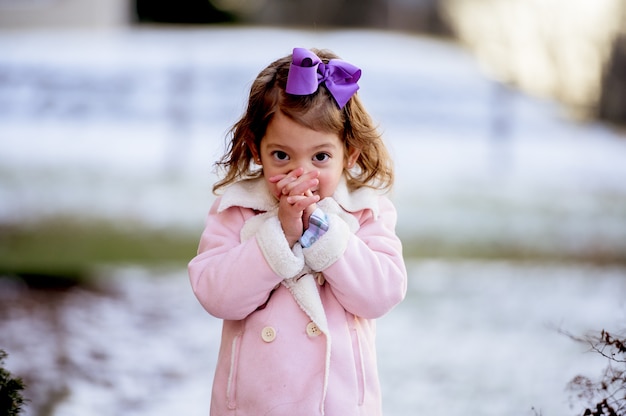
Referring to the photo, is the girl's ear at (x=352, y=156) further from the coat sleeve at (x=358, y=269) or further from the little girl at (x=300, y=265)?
the coat sleeve at (x=358, y=269)

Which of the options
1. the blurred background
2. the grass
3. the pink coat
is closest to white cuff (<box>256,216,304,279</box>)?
the pink coat

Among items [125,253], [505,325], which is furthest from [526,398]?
[125,253]

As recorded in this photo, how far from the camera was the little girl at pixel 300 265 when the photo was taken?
75.5 inches

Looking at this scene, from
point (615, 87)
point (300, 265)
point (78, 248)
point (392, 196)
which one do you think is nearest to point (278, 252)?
point (300, 265)

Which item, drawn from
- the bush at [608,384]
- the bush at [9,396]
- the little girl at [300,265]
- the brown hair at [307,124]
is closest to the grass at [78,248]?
the bush at [9,396]

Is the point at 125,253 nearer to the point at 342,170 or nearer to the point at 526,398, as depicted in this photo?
the point at 526,398

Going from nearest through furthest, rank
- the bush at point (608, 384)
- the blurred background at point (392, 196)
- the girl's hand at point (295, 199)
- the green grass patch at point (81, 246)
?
the girl's hand at point (295, 199) → the bush at point (608, 384) → the blurred background at point (392, 196) → the green grass patch at point (81, 246)

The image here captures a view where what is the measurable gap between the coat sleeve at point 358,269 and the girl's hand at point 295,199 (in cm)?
5

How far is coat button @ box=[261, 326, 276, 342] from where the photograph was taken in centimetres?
195

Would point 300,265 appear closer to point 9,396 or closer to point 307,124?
point 307,124

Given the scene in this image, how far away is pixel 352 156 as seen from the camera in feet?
6.86

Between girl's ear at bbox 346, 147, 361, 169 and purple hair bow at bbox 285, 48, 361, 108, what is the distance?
0.44 ft

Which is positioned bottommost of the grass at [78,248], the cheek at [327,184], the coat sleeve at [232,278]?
the coat sleeve at [232,278]

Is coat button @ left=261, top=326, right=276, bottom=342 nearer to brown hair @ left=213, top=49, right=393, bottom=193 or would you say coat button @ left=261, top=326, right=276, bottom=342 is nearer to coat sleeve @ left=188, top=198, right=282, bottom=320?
coat sleeve @ left=188, top=198, right=282, bottom=320
